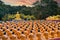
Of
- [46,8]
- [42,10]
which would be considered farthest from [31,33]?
[46,8]

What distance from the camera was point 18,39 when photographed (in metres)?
3.71

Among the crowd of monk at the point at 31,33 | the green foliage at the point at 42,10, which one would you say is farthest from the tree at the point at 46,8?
the crowd of monk at the point at 31,33

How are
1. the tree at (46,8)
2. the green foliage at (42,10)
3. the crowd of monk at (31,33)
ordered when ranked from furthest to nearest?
the tree at (46,8) < the green foliage at (42,10) < the crowd of monk at (31,33)

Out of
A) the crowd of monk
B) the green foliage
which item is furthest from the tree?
the crowd of monk

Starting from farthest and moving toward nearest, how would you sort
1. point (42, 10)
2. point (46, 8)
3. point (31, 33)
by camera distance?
point (46, 8)
point (42, 10)
point (31, 33)

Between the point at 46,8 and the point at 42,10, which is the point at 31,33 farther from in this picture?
the point at 46,8

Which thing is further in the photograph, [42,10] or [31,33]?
[42,10]

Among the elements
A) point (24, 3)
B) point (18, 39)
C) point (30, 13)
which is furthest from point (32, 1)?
point (18, 39)

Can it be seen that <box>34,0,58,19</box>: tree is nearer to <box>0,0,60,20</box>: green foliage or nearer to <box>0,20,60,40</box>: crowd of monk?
<box>0,0,60,20</box>: green foliage

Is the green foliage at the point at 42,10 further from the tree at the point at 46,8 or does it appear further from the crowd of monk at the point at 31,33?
the crowd of monk at the point at 31,33

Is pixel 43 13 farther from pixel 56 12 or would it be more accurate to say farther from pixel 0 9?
pixel 0 9

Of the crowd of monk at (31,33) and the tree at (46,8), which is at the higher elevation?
the crowd of monk at (31,33)

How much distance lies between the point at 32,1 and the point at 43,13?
9455 millimetres

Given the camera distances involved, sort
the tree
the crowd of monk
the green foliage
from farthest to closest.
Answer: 1. the tree
2. the green foliage
3. the crowd of monk
